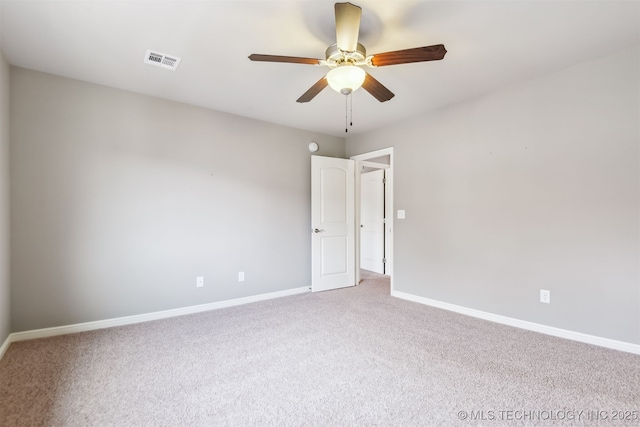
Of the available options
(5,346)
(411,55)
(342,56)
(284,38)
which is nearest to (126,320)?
(5,346)

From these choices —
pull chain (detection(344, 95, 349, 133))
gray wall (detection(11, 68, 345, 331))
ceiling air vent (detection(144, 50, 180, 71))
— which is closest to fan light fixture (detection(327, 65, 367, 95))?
pull chain (detection(344, 95, 349, 133))

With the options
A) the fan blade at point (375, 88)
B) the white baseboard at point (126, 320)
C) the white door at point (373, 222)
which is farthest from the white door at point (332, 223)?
the fan blade at point (375, 88)

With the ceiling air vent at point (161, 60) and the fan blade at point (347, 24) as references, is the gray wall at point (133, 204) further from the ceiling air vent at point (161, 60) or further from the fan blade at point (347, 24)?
the fan blade at point (347, 24)

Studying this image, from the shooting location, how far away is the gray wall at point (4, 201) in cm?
233

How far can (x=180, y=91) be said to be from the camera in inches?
119

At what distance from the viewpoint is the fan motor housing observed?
1.92 m

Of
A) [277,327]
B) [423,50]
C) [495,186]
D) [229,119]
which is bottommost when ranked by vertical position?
[277,327]

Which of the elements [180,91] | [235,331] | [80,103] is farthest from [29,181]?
[235,331]

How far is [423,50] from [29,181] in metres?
3.42

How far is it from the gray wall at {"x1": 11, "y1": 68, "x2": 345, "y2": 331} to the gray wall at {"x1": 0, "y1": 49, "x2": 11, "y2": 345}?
0.29 ft

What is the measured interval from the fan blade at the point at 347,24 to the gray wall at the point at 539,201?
2.12 metres

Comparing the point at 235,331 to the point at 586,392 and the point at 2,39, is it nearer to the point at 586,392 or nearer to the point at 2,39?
the point at 586,392

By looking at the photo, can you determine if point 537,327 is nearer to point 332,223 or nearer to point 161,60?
point 332,223

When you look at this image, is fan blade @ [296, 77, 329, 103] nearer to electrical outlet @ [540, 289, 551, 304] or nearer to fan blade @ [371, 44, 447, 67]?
fan blade @ [371, 44, 447, 67]
